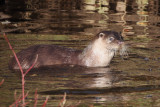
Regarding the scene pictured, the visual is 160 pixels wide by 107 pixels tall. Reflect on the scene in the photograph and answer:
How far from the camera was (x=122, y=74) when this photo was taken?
789cm

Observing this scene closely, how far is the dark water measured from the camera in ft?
21.5

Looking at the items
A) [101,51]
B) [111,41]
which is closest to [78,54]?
[101,51]

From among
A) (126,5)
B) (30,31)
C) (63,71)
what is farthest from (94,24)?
(63,71)

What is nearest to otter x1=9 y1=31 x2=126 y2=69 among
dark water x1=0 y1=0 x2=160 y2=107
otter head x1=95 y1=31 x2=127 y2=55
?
otter head x1=95 y1=31 x2=127 y2=55

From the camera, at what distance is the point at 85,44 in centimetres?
1073

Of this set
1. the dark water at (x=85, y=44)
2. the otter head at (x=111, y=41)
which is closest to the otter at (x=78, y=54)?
the otter head at (x=111, y=41)

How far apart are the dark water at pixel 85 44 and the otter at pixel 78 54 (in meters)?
0.20

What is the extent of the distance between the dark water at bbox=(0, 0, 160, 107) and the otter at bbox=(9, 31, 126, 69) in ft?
0.66

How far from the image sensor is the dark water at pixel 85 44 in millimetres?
6559

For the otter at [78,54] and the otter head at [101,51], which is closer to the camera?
the otter at [78,54]

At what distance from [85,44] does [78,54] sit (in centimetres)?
223

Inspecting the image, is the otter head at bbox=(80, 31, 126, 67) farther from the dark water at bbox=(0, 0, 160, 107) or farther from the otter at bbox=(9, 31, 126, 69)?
the dark water at bbox=(0, 0, 160, 107)

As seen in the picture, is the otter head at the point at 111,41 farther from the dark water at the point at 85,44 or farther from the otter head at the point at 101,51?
the dark water at the point at 85,44

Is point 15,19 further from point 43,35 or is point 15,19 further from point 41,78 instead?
point 41,78
